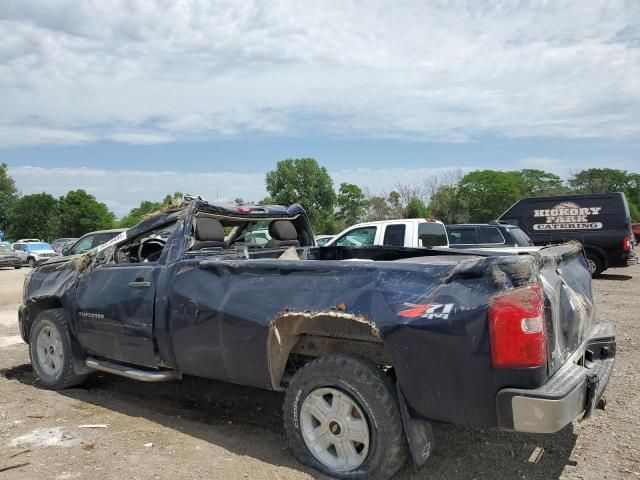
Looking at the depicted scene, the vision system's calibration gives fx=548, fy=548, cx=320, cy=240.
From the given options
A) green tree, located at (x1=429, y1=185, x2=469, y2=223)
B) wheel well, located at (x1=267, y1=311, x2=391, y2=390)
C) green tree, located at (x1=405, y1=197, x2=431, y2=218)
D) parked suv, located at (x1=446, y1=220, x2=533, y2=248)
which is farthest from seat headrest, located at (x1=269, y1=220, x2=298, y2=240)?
green tree, located at (x1=429, y1=185, x2=469, y2=223)

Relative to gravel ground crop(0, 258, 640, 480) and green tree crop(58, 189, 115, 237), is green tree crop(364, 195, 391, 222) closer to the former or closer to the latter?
green tree crop(58, 189, 115, 237)

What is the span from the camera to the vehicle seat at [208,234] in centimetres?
498

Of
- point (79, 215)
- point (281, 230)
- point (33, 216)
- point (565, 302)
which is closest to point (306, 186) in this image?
point (79, 215)

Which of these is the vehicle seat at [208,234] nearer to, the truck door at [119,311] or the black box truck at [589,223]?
the truck door at [119,311]

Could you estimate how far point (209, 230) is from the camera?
16.6 feet

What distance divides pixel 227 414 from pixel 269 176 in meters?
51.7

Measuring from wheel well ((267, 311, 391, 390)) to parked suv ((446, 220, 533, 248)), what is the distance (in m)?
9.77

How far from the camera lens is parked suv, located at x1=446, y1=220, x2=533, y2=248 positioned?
526 inches

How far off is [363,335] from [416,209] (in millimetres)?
45423

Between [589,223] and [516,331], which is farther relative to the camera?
[589,223]

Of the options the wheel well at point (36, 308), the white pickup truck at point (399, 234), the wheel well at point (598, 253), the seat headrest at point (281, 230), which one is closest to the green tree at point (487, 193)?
the wheel well at point (598, 253)

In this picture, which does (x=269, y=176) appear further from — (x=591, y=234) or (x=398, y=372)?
(x=398, y=372)

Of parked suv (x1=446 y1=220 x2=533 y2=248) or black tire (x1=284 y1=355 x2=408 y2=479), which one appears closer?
black tire (x1=284 y1=355 x2=408 y2=479)

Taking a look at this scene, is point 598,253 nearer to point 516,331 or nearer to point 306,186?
point 516,331
